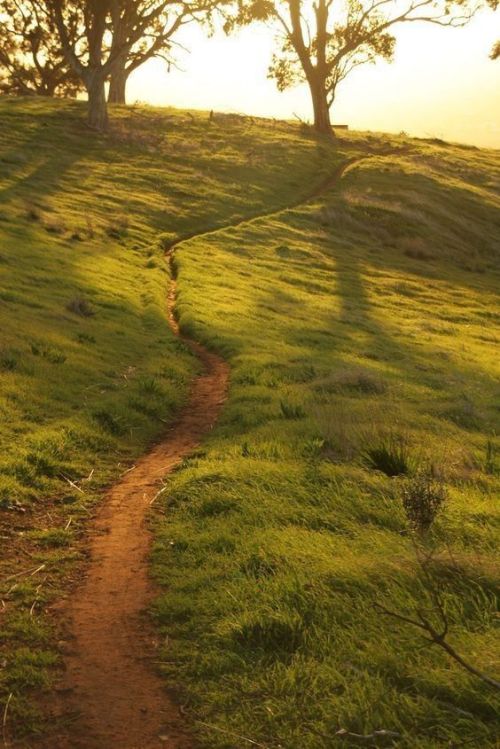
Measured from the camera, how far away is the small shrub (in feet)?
60.9

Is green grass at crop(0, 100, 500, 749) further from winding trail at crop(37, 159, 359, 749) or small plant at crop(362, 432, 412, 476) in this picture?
winding trail at crop(37, 159, 359, 749)

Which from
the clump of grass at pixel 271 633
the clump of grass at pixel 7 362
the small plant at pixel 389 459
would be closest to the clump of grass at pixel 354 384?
the small plant at pixel 389 459

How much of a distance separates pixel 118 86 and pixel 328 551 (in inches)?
2691

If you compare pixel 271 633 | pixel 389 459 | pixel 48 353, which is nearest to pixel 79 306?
pixel 48 353

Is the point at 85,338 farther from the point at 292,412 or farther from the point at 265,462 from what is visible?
the point at 265,462

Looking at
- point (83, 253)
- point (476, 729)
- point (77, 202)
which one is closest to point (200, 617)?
point (476, 729)

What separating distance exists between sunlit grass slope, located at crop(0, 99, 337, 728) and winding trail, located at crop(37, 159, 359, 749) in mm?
273

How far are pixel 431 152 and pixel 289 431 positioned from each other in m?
61.3

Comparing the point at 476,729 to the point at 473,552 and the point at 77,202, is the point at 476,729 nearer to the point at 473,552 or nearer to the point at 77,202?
the point at 473,552

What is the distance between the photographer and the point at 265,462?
9.50m

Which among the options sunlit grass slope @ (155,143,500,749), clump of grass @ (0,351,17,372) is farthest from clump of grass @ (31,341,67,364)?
sunlit grass slope @ (155,143,500,749)

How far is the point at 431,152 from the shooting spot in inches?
2618

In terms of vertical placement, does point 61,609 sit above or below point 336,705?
below

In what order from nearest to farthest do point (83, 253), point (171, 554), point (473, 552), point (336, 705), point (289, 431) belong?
point (336, 705) → point (473, 552) → point (171, 554) → point (289, 431) → point (83, 253)
